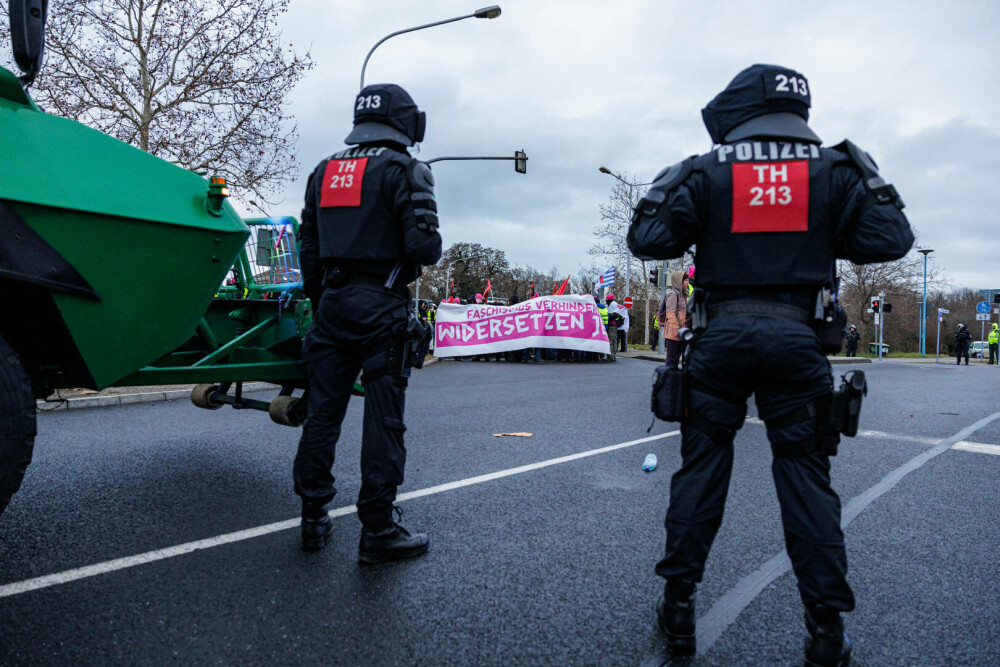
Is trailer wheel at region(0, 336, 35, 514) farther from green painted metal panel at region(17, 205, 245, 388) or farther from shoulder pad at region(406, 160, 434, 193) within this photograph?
shoulder pad at region(406, 160, 434, 193)

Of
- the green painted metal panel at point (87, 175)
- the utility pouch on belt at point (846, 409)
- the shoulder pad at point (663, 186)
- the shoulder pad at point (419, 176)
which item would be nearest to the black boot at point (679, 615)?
the utility pouch on belt at point (846, 409)

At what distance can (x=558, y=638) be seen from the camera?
2143 mm

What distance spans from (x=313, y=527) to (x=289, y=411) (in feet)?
3.05

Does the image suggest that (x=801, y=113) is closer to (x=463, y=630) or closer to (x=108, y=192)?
(x=463, y=630)

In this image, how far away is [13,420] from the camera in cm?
211

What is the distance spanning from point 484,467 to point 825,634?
106 inches

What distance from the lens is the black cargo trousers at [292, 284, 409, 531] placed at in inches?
109

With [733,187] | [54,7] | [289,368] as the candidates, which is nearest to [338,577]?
[289,368]

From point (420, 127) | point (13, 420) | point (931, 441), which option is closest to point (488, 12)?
point (931, 441)

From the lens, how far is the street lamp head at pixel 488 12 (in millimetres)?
15508

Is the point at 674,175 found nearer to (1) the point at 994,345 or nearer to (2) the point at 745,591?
(2) the point at 745,591

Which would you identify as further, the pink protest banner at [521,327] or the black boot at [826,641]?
the pink protest banner at [521,327]

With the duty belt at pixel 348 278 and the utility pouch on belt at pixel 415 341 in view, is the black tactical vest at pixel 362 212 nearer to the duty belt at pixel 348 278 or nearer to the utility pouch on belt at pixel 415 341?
the duty belt at pixel 348 278

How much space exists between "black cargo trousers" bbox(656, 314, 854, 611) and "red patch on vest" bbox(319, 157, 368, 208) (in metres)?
1.59
